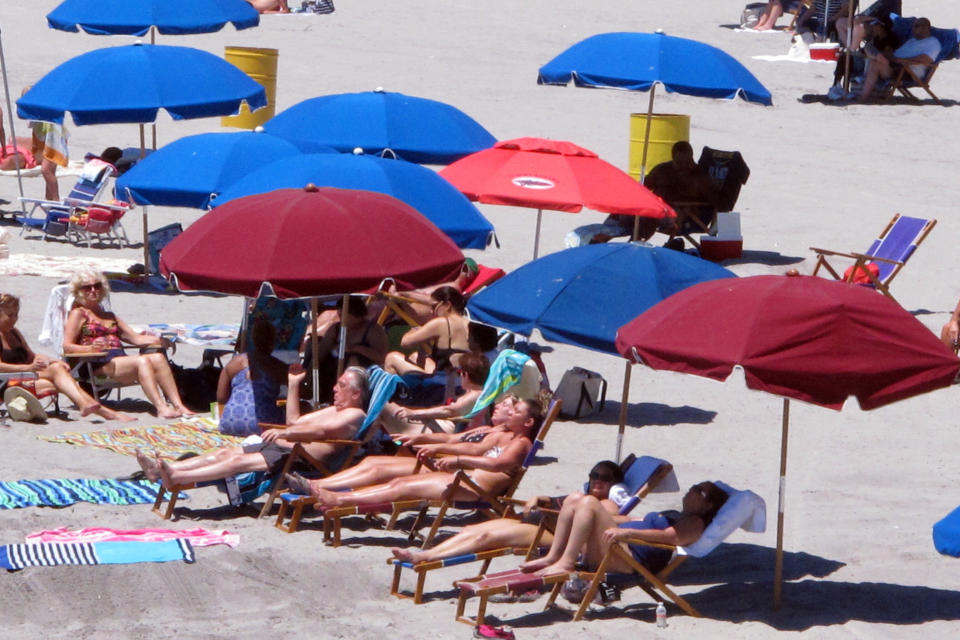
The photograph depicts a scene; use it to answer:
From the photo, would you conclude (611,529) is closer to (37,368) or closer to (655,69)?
(37,368)

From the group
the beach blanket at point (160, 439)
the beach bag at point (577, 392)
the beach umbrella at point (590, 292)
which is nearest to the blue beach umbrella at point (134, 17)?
the beach blanket at point (160, 439)

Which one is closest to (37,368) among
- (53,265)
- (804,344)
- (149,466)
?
(149,466)

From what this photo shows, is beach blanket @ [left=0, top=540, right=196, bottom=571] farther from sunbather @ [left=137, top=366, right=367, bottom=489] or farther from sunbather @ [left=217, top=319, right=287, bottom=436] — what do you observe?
sunbather @ [left=217, top=319, right=287, bottom=436]

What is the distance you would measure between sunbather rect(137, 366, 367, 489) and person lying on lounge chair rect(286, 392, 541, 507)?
0.25 metres

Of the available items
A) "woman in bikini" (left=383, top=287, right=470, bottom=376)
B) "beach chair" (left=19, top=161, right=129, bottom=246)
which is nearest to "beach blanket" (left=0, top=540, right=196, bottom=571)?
"woman in bikini" (left=383, top=287, right=470, bottom=376)

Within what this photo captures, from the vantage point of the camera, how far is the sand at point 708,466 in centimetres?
715

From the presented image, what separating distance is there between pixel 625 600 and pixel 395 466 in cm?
152

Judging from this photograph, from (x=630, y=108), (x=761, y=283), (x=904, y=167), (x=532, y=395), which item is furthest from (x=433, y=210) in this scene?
(x=630, y=108)

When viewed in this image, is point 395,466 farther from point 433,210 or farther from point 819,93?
point 819,93

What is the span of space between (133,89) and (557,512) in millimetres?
6697

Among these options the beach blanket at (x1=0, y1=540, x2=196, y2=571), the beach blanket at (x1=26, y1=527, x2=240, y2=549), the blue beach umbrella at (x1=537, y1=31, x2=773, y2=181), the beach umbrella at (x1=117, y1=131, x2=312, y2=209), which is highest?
the blue beach umbrella at (x1=537, y1=31, x2=773, y2=181)

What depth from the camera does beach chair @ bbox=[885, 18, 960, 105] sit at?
71.0ft

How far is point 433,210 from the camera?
10180 mm

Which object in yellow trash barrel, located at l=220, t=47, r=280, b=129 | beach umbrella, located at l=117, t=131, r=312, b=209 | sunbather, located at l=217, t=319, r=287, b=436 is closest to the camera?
sunbather, located at l=217, t=319, r=287, b=436
